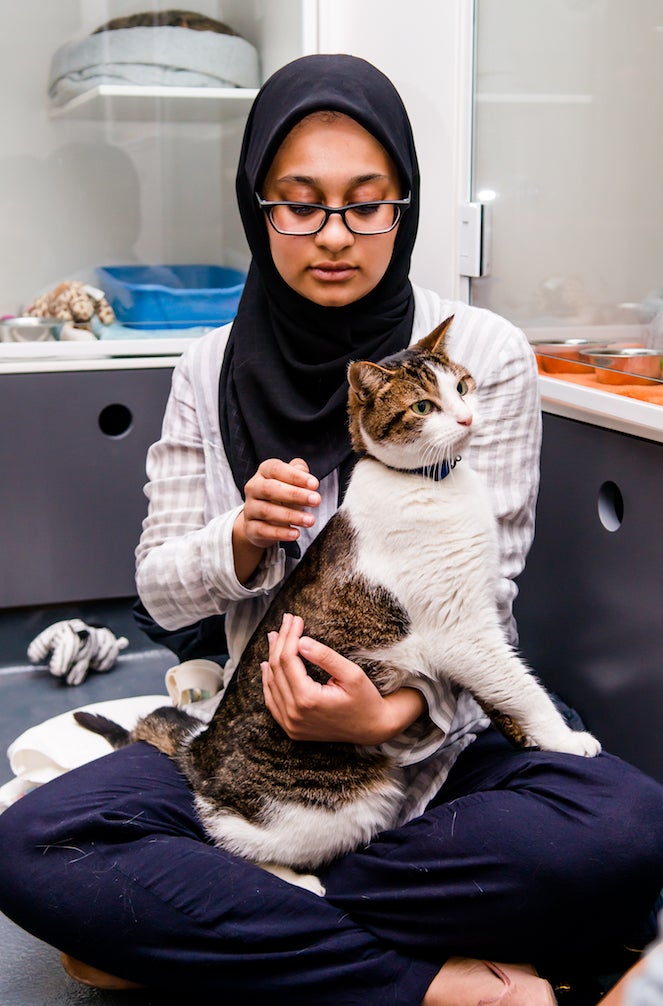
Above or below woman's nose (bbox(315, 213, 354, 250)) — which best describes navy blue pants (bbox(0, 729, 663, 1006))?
below

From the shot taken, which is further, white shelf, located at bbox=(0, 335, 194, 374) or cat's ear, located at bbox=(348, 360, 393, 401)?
white shelf, located at bbox=(0, 335, 194, 374)

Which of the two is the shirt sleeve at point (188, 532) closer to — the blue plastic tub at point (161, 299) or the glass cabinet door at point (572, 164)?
the glass cabinet door at point (572, 164)

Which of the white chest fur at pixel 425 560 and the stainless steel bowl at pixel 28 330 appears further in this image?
the stainless steel bowl at pixel 28 330

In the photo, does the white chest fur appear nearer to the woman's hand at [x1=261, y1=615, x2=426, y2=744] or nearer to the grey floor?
the woman's hand at [x1=261, y1=615, x2=426, y2=744]

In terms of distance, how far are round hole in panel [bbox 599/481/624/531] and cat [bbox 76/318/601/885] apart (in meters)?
0.37

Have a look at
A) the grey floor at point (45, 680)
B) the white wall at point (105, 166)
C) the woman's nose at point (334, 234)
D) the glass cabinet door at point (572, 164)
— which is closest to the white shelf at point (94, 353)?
the white wall at point (105, 166)

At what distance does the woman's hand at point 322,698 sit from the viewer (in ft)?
3.54

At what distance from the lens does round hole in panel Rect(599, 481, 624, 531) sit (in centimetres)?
148

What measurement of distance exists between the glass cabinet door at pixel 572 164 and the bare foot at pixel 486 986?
3.07 ft

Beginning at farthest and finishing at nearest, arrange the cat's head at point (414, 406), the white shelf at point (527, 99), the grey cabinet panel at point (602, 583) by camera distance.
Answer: the white shelf at point (527, 99)
the grey cabinet panel at point (602, 583)
the cat's head at point (414, 406)

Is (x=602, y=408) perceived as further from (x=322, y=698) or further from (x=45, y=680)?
(x=45, y=680)

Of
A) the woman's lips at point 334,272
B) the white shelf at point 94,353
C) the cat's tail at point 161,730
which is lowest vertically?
the cat's tail at point 161,730

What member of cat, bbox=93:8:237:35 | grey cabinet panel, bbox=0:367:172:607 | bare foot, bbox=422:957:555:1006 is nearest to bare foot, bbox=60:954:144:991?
bare foot, bbox=422:957:555:1006

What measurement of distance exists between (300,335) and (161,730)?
0.56m
